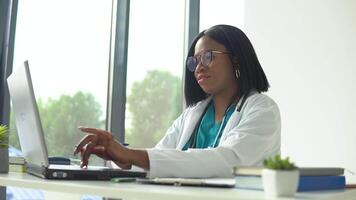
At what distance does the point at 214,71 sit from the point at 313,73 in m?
1.08

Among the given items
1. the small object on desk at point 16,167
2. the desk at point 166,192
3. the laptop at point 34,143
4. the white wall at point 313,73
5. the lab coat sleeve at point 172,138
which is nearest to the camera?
the desk at point 166,192

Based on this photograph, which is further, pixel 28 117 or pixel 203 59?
pixel 203 59

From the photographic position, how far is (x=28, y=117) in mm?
1179

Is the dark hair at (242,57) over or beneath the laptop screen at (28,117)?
over

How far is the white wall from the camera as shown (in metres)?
2.34

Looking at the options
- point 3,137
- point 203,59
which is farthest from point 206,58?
point 3,137

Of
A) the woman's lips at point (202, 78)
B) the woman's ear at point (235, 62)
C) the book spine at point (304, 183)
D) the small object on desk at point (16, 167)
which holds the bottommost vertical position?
the small object on desk at point (16, 167)

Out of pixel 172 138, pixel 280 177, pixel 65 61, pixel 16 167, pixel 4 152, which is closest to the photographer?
pixel 280 177

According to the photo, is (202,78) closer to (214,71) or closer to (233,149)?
(214,71)

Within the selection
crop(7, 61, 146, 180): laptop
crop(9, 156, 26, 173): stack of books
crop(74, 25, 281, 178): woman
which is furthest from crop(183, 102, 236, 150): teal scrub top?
crop(9, 156, 26, 173): stack of books

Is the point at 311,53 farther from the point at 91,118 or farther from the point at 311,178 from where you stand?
the point at 311,178

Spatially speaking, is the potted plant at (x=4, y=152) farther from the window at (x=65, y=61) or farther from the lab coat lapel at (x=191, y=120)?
the window at (x=65, y=61)

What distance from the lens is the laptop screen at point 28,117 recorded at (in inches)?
42.5

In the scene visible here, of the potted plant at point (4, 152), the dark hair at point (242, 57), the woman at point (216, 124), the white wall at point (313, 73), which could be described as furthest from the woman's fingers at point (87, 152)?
the white wall at point (313, 73)
